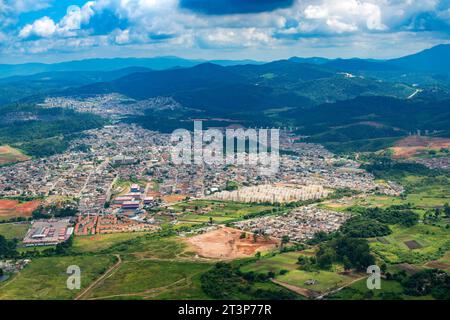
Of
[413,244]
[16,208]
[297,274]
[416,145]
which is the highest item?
[297,274]

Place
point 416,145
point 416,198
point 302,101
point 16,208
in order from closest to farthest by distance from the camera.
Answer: point 16,208 → point 416,198 → point 416,145 → point 302,101

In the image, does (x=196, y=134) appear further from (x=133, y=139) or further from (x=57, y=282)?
(x=57, y=282)

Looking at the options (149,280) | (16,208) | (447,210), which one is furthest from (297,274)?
(16,208)

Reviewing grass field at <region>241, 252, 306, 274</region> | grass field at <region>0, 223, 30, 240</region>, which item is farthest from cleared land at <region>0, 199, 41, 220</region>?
grass field at <region>241, 252, 306, 274</region>

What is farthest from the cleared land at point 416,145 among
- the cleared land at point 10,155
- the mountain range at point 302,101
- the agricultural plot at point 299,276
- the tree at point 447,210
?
the cleared land at point 10,155

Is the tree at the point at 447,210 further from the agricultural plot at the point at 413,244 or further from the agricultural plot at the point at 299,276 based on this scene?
the agricultural plot at the point at 299,276

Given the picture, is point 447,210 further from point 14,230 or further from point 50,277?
point 14,230
